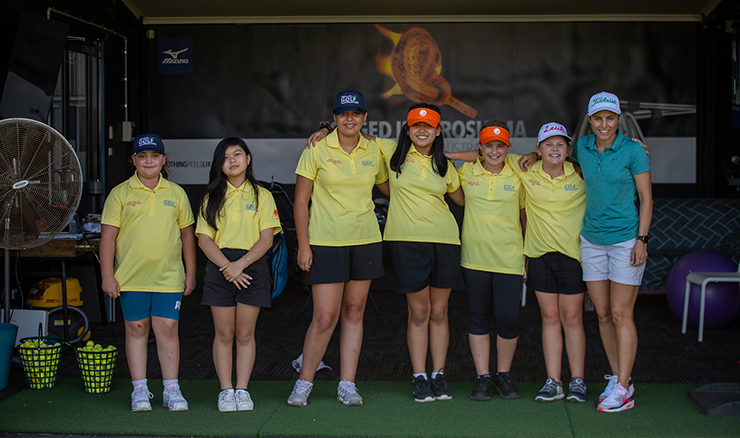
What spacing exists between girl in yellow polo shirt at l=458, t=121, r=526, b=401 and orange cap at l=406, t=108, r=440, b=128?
0.83 feet

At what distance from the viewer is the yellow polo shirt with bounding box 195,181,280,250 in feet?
9.71

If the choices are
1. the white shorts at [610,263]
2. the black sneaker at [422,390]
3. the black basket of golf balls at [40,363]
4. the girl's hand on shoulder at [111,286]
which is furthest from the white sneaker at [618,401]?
the black basket of golf balls at [40,363]

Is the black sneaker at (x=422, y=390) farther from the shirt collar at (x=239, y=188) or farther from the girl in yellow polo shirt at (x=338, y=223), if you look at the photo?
the shirt collar at (x=239, y=188)

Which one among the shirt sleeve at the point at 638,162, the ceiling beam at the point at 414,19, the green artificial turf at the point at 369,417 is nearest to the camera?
the green artificial turf at the point at 369,417

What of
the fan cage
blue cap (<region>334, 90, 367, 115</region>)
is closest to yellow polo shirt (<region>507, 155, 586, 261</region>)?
blue cap (<region>334, 90, 367, 115</region>)

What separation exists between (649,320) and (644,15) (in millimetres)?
3588

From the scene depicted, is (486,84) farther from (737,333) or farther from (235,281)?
(235,281)

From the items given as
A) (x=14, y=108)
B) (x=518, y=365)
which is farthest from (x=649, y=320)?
(x=14, y=108)

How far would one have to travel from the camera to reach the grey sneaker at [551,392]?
3.07m

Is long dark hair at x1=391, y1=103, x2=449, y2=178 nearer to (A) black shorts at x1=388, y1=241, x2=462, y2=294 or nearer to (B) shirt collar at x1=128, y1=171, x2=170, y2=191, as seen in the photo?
(A) black shorts at x1=388, y1=241, x2=462, y2=294

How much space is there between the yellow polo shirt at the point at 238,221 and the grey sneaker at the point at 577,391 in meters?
1.66

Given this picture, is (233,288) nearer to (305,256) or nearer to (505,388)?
(305,256)

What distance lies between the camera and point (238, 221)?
2969 mm

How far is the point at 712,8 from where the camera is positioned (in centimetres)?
668
